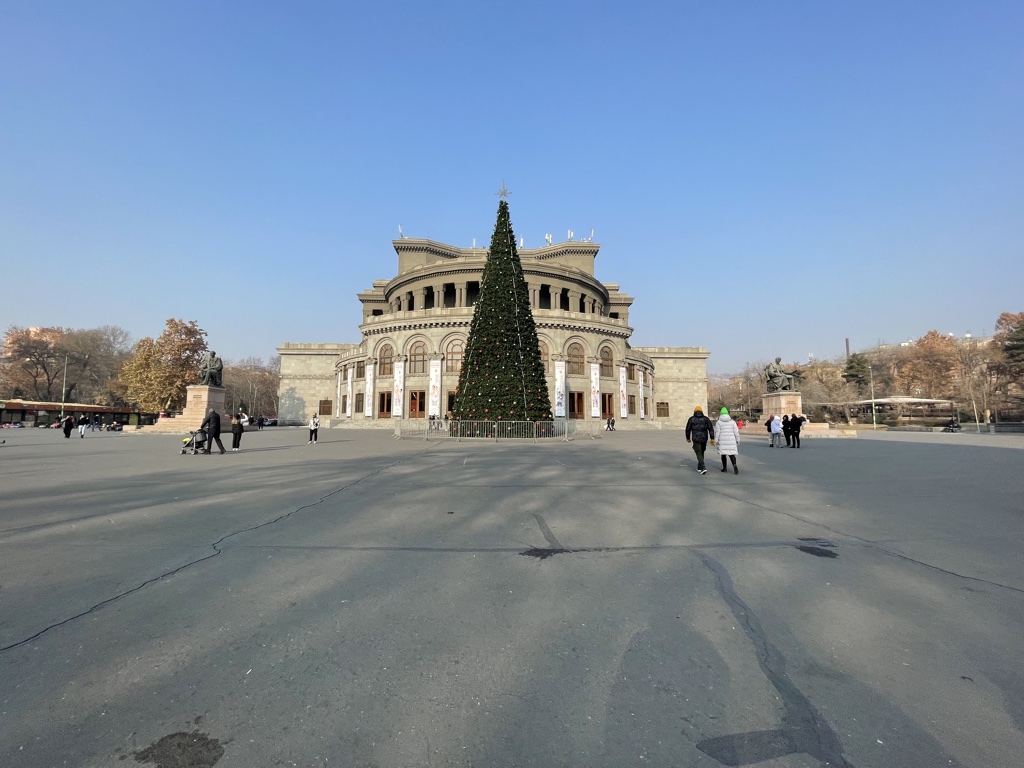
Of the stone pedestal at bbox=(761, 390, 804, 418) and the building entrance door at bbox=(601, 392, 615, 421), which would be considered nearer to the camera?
the stone pedestal at bbox=(761, 390, 804, 418)

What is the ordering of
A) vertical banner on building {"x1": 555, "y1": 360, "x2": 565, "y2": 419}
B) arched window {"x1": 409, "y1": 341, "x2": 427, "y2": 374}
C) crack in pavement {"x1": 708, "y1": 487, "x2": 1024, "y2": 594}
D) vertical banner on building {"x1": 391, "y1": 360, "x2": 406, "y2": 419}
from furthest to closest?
arched window {"x1": 409, "y1": 341, "x2": 427, "y2": 374} → vertical banner on building {"x1": 391, "y1": 360, "x2": 406, "y2": 419} → vertical banner on building {"x1": 555, "y1": 360, "x2": 565, "y2": 419} → crack in pavement {"x1": 708, "y1": 487, "x2": 1024, "y2": 594}

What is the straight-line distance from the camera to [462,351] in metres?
42.6

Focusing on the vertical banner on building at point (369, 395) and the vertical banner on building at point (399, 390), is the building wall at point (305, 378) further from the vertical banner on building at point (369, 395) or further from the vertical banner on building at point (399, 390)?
the vertical banner on building at point (399, 390)

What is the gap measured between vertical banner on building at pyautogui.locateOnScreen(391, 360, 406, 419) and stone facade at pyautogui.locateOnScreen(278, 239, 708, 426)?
0.09 metres

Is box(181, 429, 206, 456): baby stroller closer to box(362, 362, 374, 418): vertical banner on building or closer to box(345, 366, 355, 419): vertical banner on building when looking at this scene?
box(362, 362, 374, 418): vertical banner on building

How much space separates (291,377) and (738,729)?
65328 mm

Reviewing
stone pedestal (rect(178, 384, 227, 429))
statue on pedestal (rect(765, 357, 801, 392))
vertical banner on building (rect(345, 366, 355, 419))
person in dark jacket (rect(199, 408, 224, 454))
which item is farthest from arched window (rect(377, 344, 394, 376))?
statue on pedestal (rect(765, 357, 801, 392))

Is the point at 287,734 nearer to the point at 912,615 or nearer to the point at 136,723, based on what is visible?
the point at 136,723

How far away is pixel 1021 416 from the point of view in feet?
171

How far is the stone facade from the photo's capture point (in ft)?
140

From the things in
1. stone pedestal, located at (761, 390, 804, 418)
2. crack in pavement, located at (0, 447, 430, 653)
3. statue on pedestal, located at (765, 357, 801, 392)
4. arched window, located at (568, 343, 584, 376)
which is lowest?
crack in pavement, located at (0, 447, 430, 653)

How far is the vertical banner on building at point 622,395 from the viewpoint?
45062 millimetres

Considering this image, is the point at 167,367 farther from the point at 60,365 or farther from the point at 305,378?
the point at 60,365

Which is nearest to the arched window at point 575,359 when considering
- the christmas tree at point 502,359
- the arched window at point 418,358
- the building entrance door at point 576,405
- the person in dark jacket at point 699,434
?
the building entrance door at point 576,405
